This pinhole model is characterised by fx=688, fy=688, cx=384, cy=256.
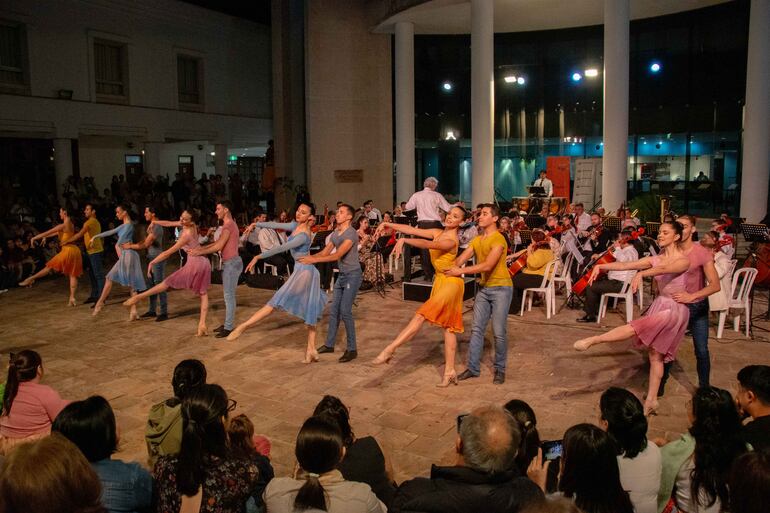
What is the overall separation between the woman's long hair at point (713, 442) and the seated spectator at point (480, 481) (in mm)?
907

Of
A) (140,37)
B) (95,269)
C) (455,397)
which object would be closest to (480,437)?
(455,397)

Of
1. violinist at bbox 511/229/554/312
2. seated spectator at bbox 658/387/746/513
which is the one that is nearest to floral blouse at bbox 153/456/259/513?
seated spectator at bbox 658/387/746/513

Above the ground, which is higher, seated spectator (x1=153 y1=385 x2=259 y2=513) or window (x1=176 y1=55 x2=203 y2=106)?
window (x1=176 y1=55 x2=203 y2=106)

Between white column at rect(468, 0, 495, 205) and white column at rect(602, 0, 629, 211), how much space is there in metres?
2.87

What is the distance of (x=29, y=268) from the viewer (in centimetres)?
1348

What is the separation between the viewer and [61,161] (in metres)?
19.5

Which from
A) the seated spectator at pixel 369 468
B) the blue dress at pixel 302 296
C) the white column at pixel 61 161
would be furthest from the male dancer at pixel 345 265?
the white column at pixel 61 161

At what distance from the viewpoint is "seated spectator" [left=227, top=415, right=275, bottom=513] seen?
10.5 feet

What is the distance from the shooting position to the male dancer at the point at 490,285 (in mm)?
6402

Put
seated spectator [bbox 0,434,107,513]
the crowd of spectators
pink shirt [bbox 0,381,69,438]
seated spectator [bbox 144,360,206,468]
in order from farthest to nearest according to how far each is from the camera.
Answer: pink shirt [bbox 0,381,69,438] → seated spectator [bbox 144,360,206,468] → the crowd of spectators → seated spectator [bbox 0,434,107,513]

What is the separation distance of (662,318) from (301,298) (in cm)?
363

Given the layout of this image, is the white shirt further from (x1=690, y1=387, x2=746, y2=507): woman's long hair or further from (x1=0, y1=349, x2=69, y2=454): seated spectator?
(x1=690, y1=387, x2=746, y2=507): woman's long hair

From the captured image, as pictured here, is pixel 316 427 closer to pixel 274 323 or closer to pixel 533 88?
pixel 274 323

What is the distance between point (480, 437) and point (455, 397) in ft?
11.2
